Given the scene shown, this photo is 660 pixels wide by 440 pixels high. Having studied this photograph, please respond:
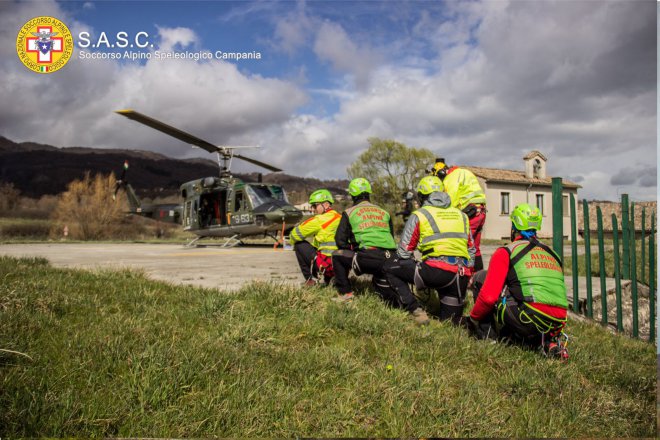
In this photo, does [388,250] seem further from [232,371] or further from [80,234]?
[80,234]

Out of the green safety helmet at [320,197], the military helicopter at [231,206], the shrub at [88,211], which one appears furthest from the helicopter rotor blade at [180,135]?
the shrub at [88,211]

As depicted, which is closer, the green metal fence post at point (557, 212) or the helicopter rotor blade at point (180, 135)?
the green metal fence post at point (557, 212)

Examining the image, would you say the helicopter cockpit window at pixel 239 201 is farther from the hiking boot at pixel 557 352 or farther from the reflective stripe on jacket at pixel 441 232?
the hiking boot at pixel 557 352

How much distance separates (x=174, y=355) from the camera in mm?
2678

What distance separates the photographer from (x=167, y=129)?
11648 millimetres

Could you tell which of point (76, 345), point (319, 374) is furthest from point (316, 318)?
point (76, 345)

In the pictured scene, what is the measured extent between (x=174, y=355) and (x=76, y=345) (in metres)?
0.65

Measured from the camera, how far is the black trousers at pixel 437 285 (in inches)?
184

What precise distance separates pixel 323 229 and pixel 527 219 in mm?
2722

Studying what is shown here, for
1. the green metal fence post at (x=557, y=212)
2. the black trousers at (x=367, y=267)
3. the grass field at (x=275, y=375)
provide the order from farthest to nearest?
the green metal fence post at (x=557, y=212) < the black trousers at (x=367, y=267) < the grass field at (x=275, y=375)

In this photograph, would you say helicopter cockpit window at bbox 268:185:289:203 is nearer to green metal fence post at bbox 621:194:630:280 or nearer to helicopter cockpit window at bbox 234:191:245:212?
helicopter cockpit window at bbox 234:191:245:212

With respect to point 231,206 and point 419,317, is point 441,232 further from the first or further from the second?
point 231,206

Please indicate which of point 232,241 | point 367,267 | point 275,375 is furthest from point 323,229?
point 232,241

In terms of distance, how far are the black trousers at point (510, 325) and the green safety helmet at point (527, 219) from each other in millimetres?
597
